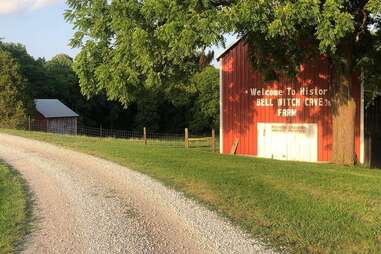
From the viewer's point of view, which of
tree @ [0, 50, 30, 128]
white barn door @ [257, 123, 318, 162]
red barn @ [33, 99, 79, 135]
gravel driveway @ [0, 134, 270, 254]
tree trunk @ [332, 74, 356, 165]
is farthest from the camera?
red barn @ [33, 99, 79, 135]

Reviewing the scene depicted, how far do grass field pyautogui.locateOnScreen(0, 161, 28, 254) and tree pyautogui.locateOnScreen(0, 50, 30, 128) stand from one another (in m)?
35.4

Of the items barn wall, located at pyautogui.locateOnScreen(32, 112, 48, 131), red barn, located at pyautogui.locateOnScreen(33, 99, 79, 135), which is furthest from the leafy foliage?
red barn, located at pyautogui.locateOnScreen(33, 99, 79, 135)

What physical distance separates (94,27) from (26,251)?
10.5m

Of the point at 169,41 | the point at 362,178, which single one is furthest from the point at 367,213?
the point at 169,41

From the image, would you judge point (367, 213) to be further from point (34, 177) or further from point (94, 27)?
point (94, 27)

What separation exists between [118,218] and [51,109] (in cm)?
5501

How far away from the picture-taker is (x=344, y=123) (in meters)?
19.8

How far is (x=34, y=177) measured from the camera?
41.9ft

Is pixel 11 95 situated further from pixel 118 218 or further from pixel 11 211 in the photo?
pixel 118 218

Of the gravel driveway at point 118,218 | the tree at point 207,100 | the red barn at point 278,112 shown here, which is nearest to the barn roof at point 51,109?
the tree at point 207,100

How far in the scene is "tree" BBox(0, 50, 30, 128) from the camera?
4725 centimetres

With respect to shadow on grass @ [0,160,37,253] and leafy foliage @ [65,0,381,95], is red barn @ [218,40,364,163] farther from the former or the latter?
shadow on grass @ [0,160,37,253]

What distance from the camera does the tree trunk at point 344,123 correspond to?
19531 millimetres

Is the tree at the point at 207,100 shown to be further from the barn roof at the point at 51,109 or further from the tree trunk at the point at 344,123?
the tree trunk at the point at 344,123
